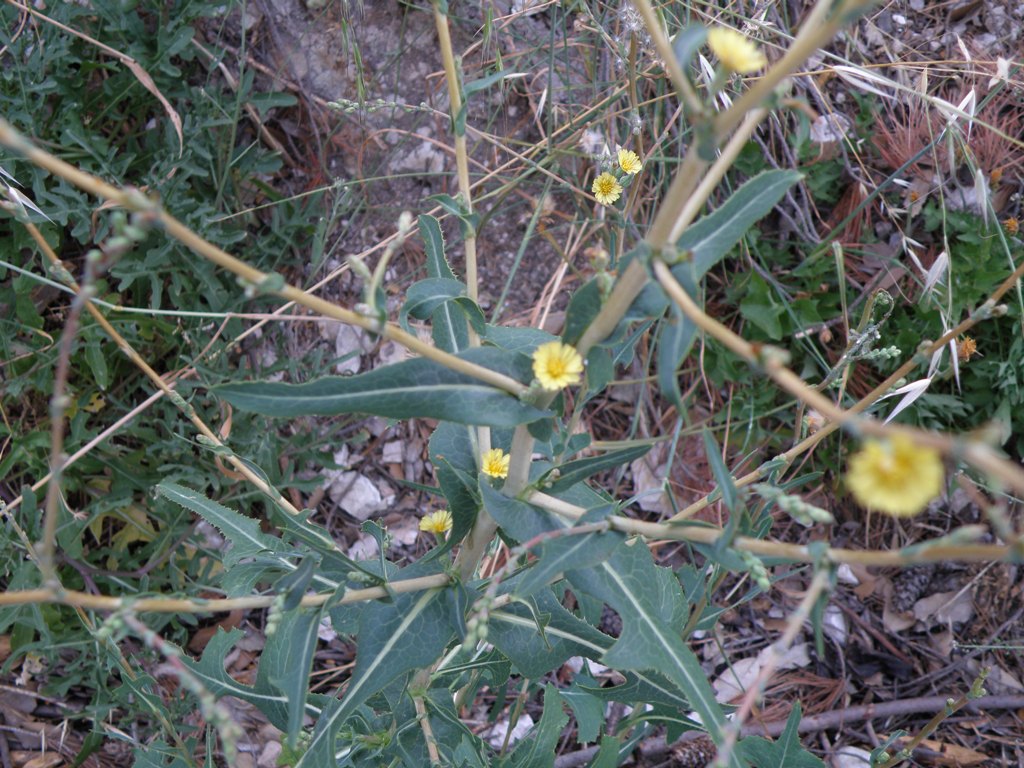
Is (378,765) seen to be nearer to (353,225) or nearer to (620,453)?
(620,453)

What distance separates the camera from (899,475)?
0.81 meters

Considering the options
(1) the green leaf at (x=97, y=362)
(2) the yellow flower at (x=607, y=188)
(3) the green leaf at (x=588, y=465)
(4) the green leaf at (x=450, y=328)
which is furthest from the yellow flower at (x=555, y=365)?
(1) the green leaf at (x=97, y=362)

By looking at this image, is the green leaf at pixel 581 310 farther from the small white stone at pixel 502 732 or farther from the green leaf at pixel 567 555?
the small white stone at pixel 502 732

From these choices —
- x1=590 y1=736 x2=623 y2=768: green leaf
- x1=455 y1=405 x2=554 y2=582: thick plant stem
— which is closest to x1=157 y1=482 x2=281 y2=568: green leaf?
x1=455 y1=405 x2=554 y2=582: thick plant stem

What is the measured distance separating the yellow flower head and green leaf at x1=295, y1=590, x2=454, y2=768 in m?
0.29

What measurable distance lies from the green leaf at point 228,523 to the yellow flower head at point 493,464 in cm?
54

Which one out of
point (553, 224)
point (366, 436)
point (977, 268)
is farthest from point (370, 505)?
point (977, 268)

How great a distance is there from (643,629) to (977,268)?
2434 mm

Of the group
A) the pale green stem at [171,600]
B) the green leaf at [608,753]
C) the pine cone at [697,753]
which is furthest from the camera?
the pine cone at [697,753]

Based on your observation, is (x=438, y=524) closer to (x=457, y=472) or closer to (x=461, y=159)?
Answer: (x=457, y=472)

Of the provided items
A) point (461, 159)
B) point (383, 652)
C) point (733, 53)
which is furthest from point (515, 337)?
point (733, 53)

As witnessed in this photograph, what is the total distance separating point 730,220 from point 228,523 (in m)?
1.34

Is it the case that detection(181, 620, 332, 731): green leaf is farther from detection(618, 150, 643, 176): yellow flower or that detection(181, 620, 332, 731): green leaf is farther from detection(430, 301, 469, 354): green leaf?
detection(618, 150, 643, 176): yellow flower

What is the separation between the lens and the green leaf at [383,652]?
1.56 metres
